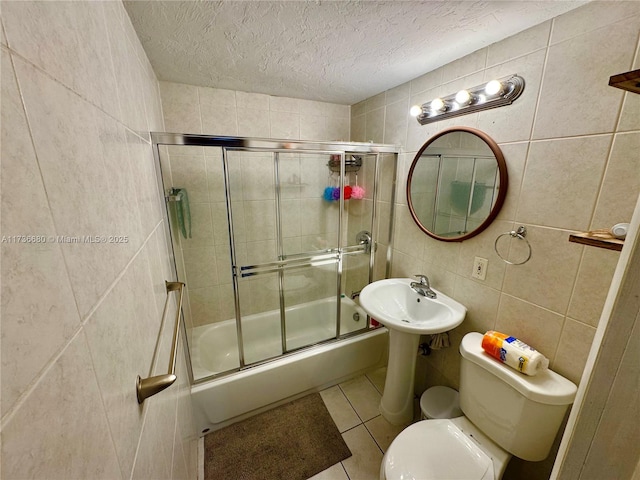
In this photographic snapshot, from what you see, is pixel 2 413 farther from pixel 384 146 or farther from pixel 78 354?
pixel 384 146

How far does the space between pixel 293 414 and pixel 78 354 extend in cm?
168

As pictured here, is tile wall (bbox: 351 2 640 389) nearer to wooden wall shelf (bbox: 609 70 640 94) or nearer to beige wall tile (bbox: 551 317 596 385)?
beige wall tile (bbox: 551 317 596 385)

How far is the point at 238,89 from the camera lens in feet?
5.78

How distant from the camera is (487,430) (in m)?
1.10

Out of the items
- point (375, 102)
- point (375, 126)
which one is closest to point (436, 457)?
point (375, 126)

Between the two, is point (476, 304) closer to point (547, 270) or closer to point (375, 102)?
point (547, 270)

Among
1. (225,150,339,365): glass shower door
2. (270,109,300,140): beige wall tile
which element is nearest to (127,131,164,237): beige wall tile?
(225,150,339,365): glass shower door

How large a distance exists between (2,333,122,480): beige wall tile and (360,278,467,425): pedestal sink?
1.18 meters

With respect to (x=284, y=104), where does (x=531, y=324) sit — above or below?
below

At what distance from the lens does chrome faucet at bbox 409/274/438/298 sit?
4.93ft

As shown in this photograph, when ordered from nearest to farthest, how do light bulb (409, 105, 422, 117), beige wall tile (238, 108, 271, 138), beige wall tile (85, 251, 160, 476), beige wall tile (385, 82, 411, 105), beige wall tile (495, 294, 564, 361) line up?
beige wall tile (85, 251, 160, 476)
beige wall tile (495, 294, 564, 361)
light bulb (409, 105, 422, 117)
beige wall tile (385, 82, 411, 105)
beige wall tile (238, 108, 271, 138)

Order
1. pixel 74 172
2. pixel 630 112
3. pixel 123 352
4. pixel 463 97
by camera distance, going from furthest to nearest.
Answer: pixel 463 97, pixel 630 112, pixel 123 352, pixel 74 172

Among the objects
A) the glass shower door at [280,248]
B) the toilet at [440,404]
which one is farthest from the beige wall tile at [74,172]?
the toilet at [440,404]

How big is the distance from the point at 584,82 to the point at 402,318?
1.38 m
